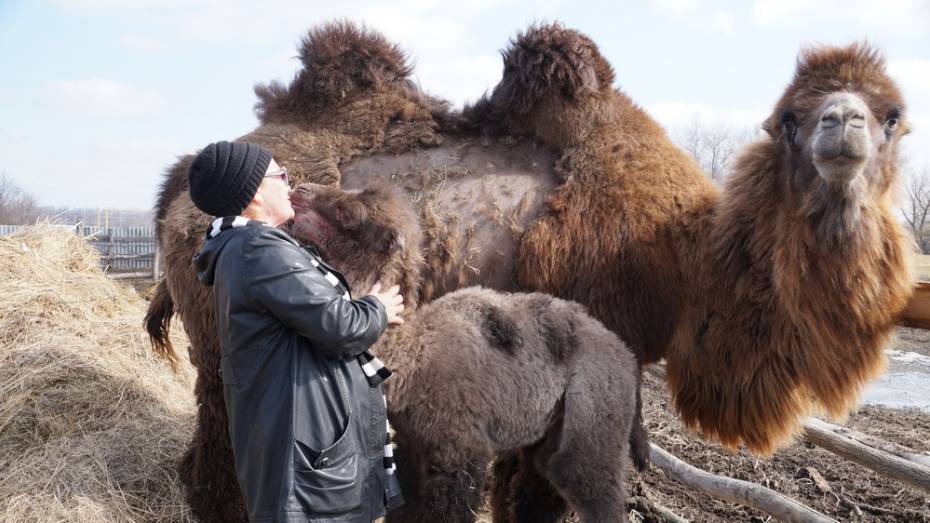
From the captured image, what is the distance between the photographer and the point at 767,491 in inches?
194

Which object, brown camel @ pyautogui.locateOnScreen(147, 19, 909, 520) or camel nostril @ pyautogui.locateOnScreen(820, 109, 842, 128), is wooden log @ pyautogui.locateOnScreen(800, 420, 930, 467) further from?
camel nostril @ pyautogui.locateOnScreen(820, 109, 842, 128)

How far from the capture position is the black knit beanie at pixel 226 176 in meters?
2.85

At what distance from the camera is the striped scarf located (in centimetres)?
289

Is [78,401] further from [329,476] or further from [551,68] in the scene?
[551,68]

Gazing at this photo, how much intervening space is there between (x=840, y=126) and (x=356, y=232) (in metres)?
2.70

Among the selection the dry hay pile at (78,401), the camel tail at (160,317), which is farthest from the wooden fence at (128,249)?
the camel tail at (160,317)

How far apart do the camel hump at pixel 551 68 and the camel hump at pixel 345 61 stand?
1003 mm

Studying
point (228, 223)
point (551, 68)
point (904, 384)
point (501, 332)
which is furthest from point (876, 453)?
point (904, 384)

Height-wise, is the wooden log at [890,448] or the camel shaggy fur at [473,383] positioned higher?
the camel shaggy fur at [473,383]

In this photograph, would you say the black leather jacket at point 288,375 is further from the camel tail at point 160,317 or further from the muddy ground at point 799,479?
the muddy ground at point 799,479

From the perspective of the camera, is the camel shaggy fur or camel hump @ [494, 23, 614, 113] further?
camel hump @ [494, 23, 614, 113]

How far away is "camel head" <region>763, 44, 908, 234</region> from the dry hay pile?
4698 mm

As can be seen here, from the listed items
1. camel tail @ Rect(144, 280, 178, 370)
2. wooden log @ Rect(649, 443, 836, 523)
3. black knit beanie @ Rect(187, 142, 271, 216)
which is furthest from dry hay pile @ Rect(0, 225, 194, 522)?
wooden log @ Rect(649, 443, 836, 523)

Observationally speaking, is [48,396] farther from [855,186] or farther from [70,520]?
[855,186]
